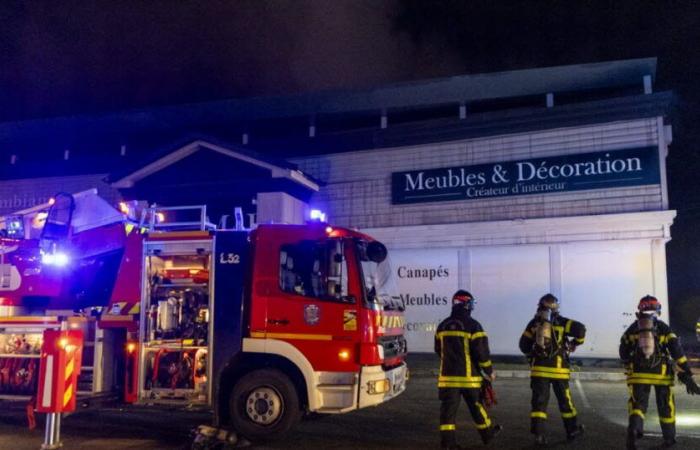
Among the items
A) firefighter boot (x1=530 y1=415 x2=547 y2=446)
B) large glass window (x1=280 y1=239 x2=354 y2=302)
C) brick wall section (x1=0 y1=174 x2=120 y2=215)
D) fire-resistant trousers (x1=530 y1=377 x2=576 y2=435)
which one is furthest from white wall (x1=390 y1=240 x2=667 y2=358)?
large glass window (x1=280 y1=239 x2=354 y2=302)

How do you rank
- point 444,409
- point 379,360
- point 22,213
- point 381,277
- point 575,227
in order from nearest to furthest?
1. point 444,409
2. point 379,360
3. point 381,277
4. point 22,213
5. point 575,227

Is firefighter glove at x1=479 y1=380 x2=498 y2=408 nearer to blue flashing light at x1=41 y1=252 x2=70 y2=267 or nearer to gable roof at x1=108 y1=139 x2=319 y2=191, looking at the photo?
blue flashing light at x1=41 y1=252 x2=70 y2=267

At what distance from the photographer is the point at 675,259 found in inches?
1299

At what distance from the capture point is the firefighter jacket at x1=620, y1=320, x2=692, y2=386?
23.0 feet

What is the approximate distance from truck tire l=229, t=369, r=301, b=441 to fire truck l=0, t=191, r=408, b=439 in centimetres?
1

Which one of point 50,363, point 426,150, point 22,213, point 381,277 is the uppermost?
point 426,150

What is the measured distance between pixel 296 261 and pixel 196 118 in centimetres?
1325

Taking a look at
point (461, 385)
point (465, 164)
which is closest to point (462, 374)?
point (461, 385)

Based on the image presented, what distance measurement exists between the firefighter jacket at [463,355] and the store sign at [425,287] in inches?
359

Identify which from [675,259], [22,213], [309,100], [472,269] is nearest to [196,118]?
[309,100]

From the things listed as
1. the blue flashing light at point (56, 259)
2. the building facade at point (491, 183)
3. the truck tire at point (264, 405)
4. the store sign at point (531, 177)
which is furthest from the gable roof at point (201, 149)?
the truck tire at point (264, 405)

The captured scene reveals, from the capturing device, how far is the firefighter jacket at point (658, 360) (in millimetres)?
7012

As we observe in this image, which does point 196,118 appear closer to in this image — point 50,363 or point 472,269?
point 472,269

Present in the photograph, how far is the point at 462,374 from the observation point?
22.5 ft
